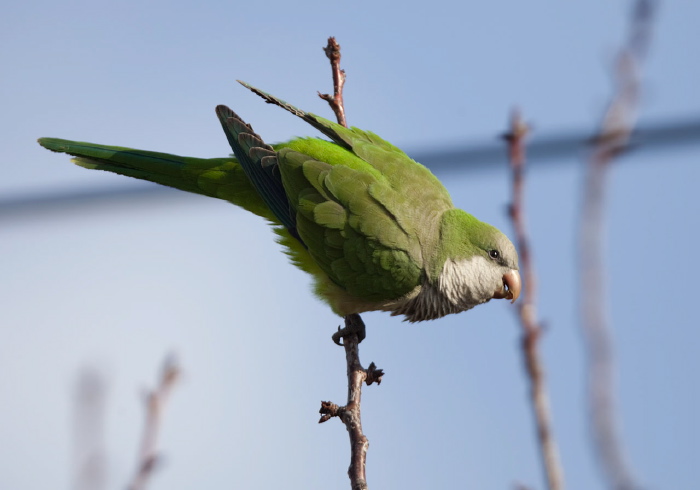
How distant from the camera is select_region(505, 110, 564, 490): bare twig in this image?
2.90ft

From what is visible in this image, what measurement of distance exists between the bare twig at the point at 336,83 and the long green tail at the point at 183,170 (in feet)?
2.21

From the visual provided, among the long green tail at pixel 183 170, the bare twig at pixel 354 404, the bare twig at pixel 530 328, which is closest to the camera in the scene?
the bare twig at pixel 530 328

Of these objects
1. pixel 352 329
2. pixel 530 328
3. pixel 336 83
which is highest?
pixel 336 83

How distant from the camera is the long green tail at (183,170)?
4.32 metres

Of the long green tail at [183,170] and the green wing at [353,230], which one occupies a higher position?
the long green tail at [183,170]

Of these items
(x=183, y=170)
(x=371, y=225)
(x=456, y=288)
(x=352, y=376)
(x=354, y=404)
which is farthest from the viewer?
(x=183, y=170)

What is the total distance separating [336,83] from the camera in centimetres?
441

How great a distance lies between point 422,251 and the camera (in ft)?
13.2

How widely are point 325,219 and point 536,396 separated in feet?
9.83

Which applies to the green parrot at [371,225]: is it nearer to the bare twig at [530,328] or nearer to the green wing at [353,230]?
the green wing at [353,230]

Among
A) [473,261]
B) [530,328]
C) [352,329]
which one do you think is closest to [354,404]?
[352,329]

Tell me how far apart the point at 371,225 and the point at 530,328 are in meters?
2.84

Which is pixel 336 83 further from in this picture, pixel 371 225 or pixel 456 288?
pixel 456 288

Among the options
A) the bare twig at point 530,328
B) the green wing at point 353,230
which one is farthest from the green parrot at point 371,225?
the bare twig at point 530,328
